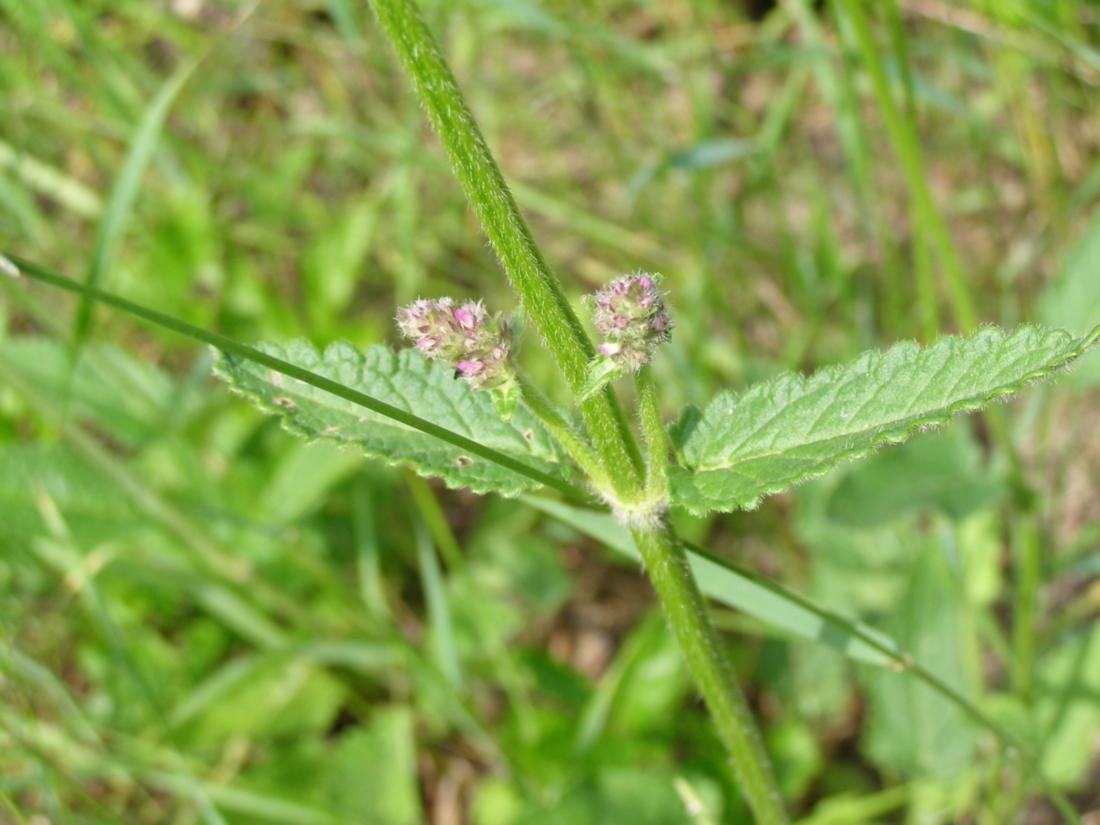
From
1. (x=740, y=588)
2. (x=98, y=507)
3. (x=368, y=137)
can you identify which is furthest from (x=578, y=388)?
(x=368, y=137)

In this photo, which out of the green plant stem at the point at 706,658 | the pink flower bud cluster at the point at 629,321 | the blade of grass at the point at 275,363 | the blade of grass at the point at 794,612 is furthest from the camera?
the blade of grass at the point at 794,612

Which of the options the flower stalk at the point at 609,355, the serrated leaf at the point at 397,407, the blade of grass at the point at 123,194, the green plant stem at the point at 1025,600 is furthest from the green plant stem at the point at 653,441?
the blade of grass at the point at 123,194

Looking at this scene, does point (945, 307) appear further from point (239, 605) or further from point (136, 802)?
point (136, 802)

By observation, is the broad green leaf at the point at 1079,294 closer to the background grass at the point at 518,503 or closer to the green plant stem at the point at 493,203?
the background grass at the point at 518,503

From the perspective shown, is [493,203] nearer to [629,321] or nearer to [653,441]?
[629,321]

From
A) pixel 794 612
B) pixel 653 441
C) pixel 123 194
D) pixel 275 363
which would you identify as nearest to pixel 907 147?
pixel 794 612

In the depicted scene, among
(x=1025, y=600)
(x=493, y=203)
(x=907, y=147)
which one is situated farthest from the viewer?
(x=1025, y=600)
